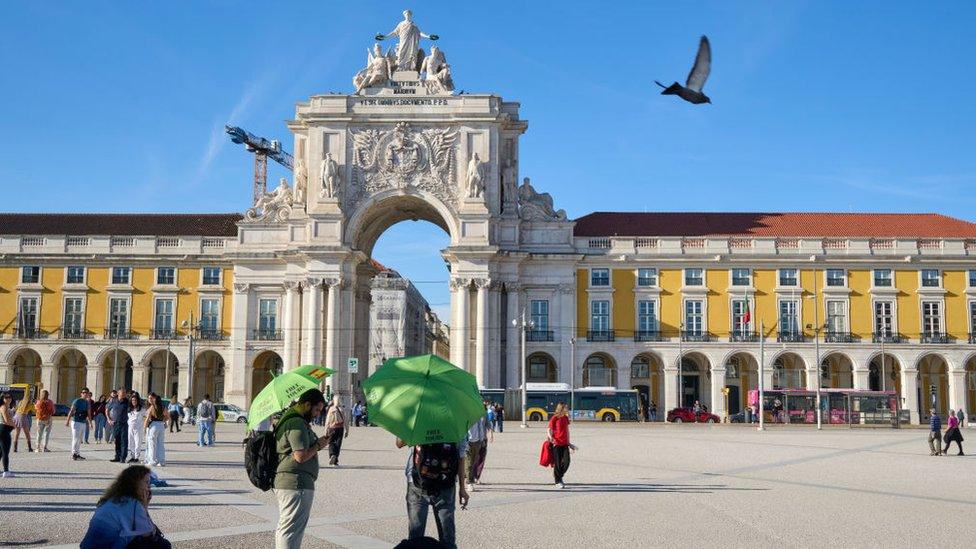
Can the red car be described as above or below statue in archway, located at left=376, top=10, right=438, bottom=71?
below

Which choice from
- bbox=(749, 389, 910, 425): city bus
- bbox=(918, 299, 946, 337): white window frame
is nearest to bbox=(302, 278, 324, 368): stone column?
bbox=(749, 389, 910, 425): city bus

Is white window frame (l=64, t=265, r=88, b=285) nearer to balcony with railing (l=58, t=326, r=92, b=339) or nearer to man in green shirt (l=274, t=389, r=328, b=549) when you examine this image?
balcony with railing (l=58, t=326, r=92, b=339)

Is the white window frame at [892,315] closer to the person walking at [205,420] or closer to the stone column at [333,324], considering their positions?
the stone column at [333,324]

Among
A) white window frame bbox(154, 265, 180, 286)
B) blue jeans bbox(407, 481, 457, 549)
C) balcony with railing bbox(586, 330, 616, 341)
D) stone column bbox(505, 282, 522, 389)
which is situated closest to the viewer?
blue jeans bbox(407, 481, 457, 549)

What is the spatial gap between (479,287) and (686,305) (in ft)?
48.1

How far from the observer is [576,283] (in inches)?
2721

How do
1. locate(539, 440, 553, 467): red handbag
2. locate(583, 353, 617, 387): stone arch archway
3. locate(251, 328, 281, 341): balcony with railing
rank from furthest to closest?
locate(583, 353, 617, 387): stone arch archway → locate(251, 328, 281, 341): balcony with railing → locate(539, 440, 553, 467): red handbag

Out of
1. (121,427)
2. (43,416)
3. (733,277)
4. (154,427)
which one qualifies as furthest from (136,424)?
(733,277)

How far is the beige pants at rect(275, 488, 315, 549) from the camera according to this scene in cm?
Result: 1069

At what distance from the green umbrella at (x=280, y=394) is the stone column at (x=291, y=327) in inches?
2204

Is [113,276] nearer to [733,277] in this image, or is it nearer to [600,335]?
[600,335]

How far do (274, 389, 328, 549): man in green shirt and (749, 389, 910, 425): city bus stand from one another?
183 ft

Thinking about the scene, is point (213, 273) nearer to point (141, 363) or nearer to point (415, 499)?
point (141, 363)

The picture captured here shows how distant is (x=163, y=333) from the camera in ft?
233
